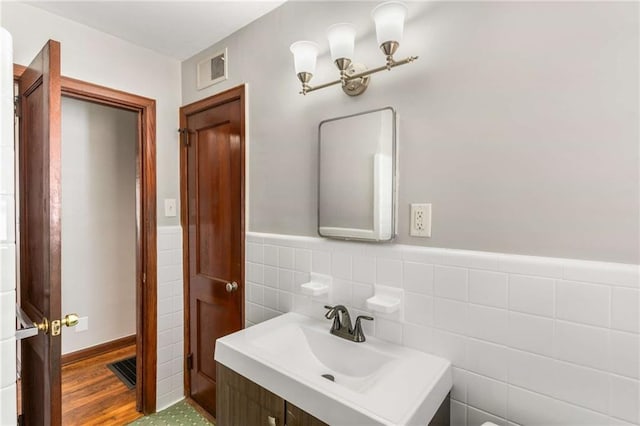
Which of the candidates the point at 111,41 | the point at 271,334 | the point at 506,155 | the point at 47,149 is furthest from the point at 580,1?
the point at 111,41

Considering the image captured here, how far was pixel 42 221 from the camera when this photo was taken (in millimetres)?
1283

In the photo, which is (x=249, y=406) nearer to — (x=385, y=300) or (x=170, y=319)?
(x=385, y=300)

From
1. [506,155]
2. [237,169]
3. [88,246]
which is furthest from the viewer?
[88,246]

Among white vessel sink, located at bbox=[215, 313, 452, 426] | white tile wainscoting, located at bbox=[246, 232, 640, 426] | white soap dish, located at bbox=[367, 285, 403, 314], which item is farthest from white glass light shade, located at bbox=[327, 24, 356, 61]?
white vessel sink, located at bbox=[215, 313, 452, 426]

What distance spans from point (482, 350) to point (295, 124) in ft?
4.05

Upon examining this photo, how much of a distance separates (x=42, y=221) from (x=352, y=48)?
140 cm

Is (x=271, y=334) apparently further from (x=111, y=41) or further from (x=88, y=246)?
(x=88, y=246)

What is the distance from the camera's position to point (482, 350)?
1.07 metres

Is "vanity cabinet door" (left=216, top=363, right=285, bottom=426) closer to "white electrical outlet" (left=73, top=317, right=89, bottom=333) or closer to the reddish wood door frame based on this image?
the reddish wood door frame

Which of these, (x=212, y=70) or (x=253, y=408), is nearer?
(x=253, y=408)

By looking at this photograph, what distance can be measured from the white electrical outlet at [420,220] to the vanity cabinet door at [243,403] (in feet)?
2.44

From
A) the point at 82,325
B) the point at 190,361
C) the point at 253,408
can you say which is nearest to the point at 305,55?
the point at 253,408

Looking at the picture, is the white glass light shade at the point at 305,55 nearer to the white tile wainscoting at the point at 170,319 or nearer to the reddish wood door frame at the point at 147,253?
the reddish wood door frame at the point at 147,253

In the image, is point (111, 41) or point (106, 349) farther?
point (106, 349)
